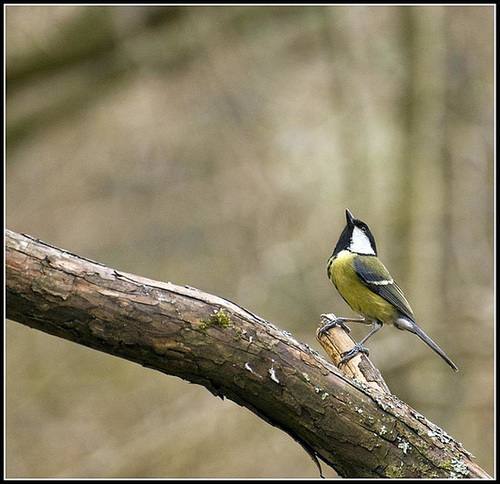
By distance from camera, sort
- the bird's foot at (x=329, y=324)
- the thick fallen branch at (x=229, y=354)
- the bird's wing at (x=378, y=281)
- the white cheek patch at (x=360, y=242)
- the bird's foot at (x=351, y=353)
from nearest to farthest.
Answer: the thick fallen branch at (x=229, y=354) < the bird's foot at (x=351, y=353) < the bird's foot at (x=329, y=324) < the bird's wing at (x=378, y=281) < the white cheek patch at (x=360, y=242)

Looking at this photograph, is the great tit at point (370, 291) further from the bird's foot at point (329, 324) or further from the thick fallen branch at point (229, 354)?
the thick fallen branch at point (229, 354)

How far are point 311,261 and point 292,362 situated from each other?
3.35 meters

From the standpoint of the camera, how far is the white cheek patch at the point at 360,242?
10.2 ft

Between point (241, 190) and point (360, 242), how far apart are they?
8.84 feet

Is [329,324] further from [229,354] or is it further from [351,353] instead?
[229,354]

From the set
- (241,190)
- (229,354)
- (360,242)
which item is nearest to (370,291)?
(360,242)

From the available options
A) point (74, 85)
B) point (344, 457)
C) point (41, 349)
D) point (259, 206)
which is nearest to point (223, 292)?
point (259, 206)

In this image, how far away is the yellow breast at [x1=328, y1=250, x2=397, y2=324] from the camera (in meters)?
2.97

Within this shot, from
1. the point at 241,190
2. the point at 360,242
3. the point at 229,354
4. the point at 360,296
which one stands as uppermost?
the point at 241,190

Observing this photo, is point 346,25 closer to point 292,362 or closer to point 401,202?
point 401,202

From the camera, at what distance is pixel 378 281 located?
298 centimetres

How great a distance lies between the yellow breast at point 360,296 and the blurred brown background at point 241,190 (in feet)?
6.32

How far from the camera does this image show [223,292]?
5535 millimetres

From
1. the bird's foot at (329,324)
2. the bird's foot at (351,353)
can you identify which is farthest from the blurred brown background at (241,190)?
the bird's foot at (351,353)
